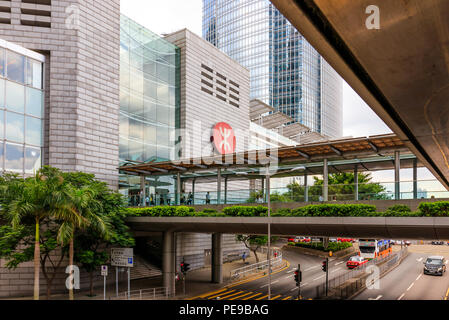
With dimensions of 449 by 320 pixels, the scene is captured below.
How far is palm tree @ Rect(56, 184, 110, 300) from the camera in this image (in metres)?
21.1

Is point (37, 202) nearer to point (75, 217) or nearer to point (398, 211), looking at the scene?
point (75, 217)

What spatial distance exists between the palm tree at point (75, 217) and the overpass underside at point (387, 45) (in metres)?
19.3

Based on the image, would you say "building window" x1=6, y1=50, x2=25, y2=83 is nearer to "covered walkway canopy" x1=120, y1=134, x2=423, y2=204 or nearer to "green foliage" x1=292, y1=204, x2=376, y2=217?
"covered walkway canopy" x1=120, y1=134, x2=423, y2=204

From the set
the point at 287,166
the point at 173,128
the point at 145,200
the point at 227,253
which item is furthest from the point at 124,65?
the point at 227,253

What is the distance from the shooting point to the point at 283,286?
32375 mm

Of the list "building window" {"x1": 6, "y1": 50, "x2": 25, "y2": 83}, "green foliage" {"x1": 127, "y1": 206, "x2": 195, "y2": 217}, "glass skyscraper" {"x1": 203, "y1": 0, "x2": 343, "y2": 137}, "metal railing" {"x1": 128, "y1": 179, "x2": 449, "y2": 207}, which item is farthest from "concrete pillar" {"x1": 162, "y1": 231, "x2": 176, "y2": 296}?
"glass skyscraper" {"x1": 203, "y1": 0, "x2": 343, "y2": 137}

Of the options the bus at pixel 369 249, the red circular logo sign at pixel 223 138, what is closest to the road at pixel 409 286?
the bus at pixel 369 249

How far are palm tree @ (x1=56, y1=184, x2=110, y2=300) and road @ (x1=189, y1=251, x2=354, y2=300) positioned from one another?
9010 millimetres

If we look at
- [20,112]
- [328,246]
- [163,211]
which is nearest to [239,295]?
[163,211]

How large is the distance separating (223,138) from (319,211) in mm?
27569

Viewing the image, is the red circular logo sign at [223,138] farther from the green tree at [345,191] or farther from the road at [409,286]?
the road at [409,286]

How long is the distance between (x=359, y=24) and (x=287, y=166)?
2712 cm
